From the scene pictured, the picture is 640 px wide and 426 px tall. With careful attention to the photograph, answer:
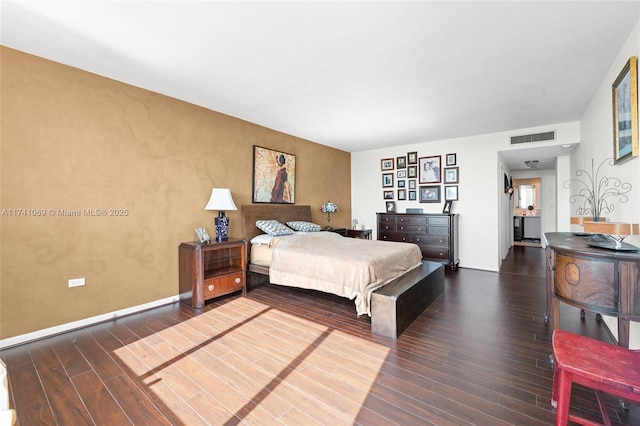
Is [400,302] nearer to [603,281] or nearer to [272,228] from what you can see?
[603,281]

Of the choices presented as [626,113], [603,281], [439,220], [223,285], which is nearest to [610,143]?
[626,113]

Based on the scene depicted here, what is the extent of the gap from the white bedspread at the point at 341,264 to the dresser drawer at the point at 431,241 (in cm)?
171

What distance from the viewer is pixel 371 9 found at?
1986 millimetres

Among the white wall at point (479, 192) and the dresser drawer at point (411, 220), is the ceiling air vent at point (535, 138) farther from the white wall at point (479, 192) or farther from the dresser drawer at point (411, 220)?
the dresser drawer at point (411, 220)

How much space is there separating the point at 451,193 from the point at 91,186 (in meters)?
5.84

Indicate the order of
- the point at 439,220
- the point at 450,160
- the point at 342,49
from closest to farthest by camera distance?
1. the point at 342,49
2. the point at 439,220
3. the point at 450,160

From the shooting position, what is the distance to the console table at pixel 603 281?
1.56 meters

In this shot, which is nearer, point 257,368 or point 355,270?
point 257,368

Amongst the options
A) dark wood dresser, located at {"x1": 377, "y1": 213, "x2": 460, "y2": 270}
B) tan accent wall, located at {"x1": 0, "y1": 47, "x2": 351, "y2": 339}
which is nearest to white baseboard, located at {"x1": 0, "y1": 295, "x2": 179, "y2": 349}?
tan accent wall, located at {"x1": 0, "y1": 47, "x2": 351, "y2": 339}

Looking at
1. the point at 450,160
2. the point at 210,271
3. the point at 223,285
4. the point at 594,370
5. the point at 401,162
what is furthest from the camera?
the point at 401,162

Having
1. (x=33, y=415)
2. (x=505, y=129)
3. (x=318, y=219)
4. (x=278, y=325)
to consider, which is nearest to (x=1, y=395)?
(x=33, y=415)

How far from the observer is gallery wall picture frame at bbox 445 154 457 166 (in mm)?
5637

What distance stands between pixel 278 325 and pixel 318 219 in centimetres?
341

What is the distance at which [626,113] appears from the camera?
227 centimetres
